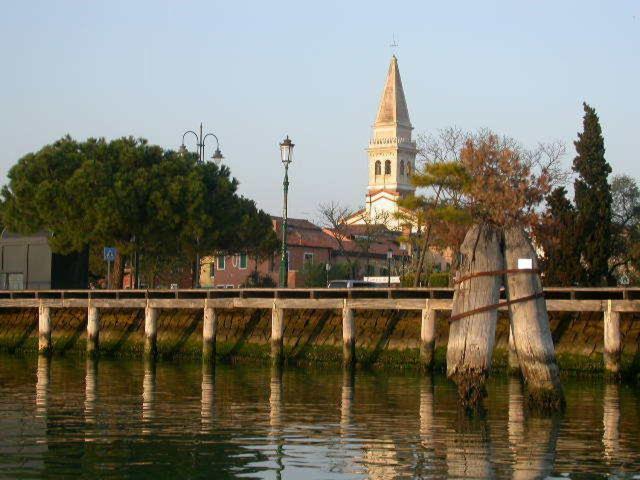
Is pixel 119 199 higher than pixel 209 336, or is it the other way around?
pixel 119 199

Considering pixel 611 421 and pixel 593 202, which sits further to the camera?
pixel 593 202

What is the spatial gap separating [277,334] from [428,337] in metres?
5.21

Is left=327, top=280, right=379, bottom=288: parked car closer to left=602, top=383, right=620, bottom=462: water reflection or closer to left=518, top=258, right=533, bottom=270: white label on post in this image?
left=602, top=383, right=620, bottom=462: water reflection

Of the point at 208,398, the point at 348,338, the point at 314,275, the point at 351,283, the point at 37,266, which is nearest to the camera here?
the point at 208,398

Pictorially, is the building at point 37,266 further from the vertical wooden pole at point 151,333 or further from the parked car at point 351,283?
the vertical wooden pole at point 151,333

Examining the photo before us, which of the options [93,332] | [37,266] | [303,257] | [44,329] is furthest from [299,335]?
[303,257]

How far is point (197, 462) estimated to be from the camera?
15352 mm

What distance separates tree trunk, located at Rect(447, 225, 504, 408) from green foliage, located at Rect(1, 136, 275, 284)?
32.1 metres

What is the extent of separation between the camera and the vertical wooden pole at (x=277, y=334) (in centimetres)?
3459

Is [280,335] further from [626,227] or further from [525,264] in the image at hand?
[626,227]

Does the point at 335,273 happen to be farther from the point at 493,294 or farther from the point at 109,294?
the point at 493,294

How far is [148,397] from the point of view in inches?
957

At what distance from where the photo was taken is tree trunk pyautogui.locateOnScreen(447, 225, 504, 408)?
1770 centimetres

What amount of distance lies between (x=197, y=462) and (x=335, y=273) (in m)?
76.7
